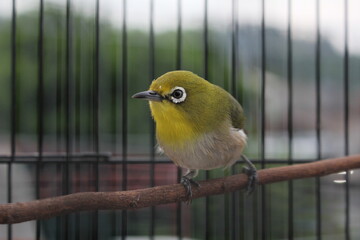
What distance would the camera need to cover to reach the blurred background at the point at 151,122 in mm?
1514

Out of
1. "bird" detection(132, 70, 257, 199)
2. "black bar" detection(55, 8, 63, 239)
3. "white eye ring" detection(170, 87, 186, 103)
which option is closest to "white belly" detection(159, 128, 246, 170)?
"bird" detection(132, 70, 257, 199)

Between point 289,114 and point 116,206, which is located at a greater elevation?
point 289,114

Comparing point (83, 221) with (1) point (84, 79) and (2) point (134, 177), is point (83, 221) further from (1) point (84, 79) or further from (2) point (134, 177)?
(1) point (84, 79)

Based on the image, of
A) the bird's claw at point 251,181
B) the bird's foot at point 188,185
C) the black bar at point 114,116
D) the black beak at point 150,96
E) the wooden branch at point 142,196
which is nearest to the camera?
the wooden branch at point 142,196

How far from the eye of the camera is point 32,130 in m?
3.54

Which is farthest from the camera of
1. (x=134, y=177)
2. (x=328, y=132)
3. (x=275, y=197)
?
(x=328, y=132)

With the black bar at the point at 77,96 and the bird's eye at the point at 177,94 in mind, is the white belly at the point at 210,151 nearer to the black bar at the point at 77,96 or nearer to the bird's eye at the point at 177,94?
the bird's eye at the point at 177,94

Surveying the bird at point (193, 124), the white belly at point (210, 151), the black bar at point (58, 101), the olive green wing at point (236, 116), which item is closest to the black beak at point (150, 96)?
the bird at point (193, 124)

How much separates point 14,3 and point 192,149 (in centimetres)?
70

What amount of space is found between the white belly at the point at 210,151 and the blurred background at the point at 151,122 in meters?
0.32

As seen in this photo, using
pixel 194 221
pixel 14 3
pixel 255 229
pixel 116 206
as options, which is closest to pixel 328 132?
pixel 194 221

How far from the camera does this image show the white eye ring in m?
0.98

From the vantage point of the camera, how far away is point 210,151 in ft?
3.62

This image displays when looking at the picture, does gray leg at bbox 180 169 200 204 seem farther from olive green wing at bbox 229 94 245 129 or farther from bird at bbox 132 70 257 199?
olive green wing at bbox 229 94 245 129
